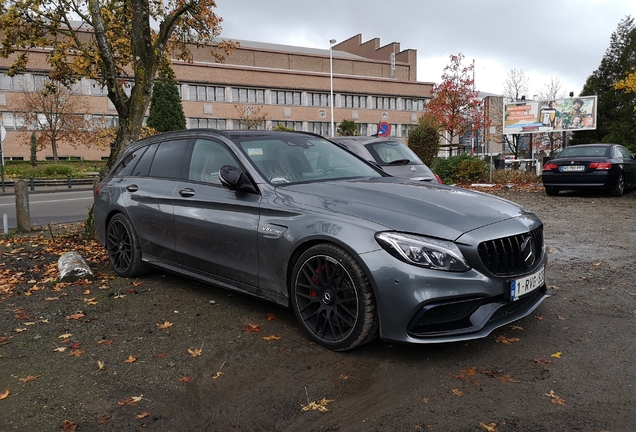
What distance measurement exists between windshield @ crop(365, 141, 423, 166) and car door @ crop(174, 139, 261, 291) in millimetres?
4429

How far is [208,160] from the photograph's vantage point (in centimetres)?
486

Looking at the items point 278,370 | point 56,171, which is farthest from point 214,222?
point 56,171

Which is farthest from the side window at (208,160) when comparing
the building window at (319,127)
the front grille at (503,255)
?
the building window at (319,127)

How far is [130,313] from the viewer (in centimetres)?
468

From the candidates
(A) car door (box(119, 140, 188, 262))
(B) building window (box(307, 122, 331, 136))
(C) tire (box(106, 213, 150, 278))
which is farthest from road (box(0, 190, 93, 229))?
(B) building window (box(307, 122, 331, 136))

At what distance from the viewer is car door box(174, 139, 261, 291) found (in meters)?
4.19

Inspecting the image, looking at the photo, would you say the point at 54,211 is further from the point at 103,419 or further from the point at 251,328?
the point at 103,419

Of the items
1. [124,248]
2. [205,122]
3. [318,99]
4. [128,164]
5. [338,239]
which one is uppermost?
[318,99]

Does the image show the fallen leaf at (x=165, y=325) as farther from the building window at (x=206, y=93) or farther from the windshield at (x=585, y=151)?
the building window at (x=206, y=93)

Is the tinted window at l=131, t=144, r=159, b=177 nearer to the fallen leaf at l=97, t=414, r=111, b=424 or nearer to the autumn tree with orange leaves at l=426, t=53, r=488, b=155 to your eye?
the fallen leaf at l=97, t=414, r=111, b=424

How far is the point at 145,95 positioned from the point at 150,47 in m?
0.84

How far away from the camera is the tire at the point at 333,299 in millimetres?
3400

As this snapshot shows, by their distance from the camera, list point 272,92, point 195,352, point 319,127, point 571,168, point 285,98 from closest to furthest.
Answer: point 195,352, point 571,168, point 272,92, point 285,98, point 319,127

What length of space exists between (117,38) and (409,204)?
11852 millimetres
